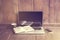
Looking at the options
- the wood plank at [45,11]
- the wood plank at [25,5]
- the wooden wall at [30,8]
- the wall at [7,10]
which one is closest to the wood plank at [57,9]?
the wooden wall at [30,8]

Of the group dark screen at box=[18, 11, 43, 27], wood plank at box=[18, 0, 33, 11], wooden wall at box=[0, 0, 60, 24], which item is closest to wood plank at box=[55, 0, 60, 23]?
wooden wall at box=[0, 0, 60, 24]

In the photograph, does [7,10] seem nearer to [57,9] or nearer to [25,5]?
[25,5]

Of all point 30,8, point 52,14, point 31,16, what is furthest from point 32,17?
point 52,14

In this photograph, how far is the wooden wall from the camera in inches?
76.7

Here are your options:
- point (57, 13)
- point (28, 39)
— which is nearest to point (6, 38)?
point (28, 39)

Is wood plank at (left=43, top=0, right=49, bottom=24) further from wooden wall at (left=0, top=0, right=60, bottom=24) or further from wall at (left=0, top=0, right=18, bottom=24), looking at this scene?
wall at (left=0, top=0, right=18, bottom=24)

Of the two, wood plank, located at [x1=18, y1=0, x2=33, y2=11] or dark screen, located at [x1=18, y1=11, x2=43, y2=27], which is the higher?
wood plank, located at [x1=18, y1=0, x2=33, y2=11]

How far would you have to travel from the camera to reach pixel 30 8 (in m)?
1.96

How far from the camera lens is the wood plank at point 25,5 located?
1.95m

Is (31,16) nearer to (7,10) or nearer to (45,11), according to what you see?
(45,11)

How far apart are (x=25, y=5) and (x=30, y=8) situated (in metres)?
0.08

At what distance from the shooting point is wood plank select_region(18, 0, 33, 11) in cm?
195

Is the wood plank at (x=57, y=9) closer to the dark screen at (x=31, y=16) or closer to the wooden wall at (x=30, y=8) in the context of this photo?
the wooden wall at (x=30, y=8)

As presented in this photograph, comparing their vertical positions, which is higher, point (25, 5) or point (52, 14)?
point (25, 5)
